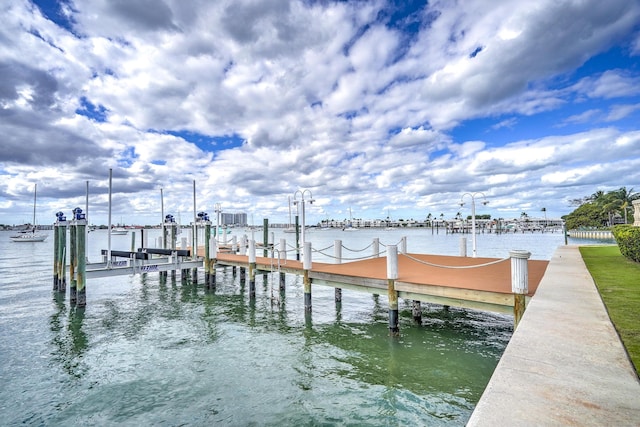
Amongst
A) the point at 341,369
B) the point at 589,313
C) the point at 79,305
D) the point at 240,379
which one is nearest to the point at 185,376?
the point at 240,379

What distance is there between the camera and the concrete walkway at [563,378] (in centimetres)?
295

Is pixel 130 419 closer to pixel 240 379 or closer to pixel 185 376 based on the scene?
pixel 185 376

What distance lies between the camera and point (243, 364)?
9.20m

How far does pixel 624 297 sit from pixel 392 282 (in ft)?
18.3

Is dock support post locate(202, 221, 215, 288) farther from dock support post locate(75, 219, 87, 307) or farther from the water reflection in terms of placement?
the water reflection

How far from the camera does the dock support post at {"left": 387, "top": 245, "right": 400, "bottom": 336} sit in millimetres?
10148

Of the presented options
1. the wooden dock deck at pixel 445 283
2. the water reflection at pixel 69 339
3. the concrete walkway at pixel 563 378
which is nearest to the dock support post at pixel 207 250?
the water reflection at pixel 69 339

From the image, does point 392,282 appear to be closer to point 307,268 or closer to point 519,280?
point 519,280

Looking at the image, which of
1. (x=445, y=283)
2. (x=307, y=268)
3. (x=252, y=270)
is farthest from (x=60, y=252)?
(x=445, y=283)

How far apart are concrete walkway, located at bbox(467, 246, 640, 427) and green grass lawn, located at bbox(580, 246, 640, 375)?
200 millimetres

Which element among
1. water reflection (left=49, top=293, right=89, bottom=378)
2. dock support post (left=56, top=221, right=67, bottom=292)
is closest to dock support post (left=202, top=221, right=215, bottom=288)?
water reflection (left=49, top=293, right=89, bottom=378)

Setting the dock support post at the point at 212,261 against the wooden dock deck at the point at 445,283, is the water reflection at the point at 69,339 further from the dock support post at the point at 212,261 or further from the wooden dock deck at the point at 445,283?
the wooden dock deck at the point at 445,283

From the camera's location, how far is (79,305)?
607 inches

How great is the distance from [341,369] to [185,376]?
3951 millimetres
